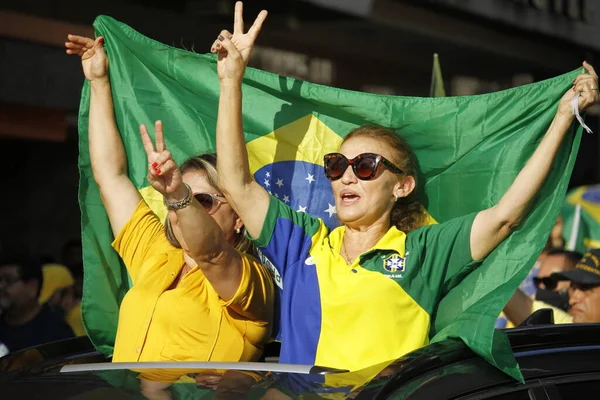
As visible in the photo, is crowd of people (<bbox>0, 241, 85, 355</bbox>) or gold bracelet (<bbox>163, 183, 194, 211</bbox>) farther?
crowd of people (<bbox>0, 241, 85, 355</bbox>)

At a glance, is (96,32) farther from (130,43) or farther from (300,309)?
(300,309)

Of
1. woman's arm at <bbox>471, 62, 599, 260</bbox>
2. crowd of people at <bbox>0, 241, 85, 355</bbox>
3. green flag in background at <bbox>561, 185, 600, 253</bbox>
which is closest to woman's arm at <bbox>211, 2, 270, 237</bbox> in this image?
woman's arm at <bbox>471, 62, 599, 260</bbox>

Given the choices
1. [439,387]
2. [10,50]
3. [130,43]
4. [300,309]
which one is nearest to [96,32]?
[130,43]

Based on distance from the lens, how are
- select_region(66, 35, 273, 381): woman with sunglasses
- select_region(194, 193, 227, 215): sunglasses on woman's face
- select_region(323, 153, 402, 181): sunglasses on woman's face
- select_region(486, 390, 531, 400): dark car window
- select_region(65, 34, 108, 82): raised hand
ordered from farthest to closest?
select_region(65, 34, 108, 82): raised hand
select_region(194, 193, 227, 215): sunglasses on woman's face
select_region(323, 153, 402, 181): sunglasses on woman's face
select_region(66, 35, 273, 381): woman with sunglasses
select_region(486, 390, 531, 400): dark car window

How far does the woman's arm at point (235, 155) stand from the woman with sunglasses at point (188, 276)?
0.48 feet

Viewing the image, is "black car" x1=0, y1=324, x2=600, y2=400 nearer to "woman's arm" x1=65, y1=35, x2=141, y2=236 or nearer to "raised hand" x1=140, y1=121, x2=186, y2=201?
"raised hand" x1=140, y1=121, x2=186, y2=201

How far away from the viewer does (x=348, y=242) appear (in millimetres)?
4121

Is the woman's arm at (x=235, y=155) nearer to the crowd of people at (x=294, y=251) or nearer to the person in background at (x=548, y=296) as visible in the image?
A: the crowd of people at (x=294, y=251)

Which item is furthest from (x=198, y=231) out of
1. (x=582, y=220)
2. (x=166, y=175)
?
(x=582, y=220)

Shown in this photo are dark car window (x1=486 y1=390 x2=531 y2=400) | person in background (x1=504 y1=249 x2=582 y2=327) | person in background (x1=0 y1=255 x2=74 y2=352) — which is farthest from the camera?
person in background (x1=0 y1=255 x2=74 y2=352)

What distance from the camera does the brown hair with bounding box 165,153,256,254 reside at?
4.32 meters

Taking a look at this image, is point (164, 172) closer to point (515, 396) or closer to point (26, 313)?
point (515, 396)

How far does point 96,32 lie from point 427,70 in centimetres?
1556

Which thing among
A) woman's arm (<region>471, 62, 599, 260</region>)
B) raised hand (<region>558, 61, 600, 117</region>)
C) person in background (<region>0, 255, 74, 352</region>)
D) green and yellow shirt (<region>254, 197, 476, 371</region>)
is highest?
raised hand (<region>558, 61, 600, 117</region>)
